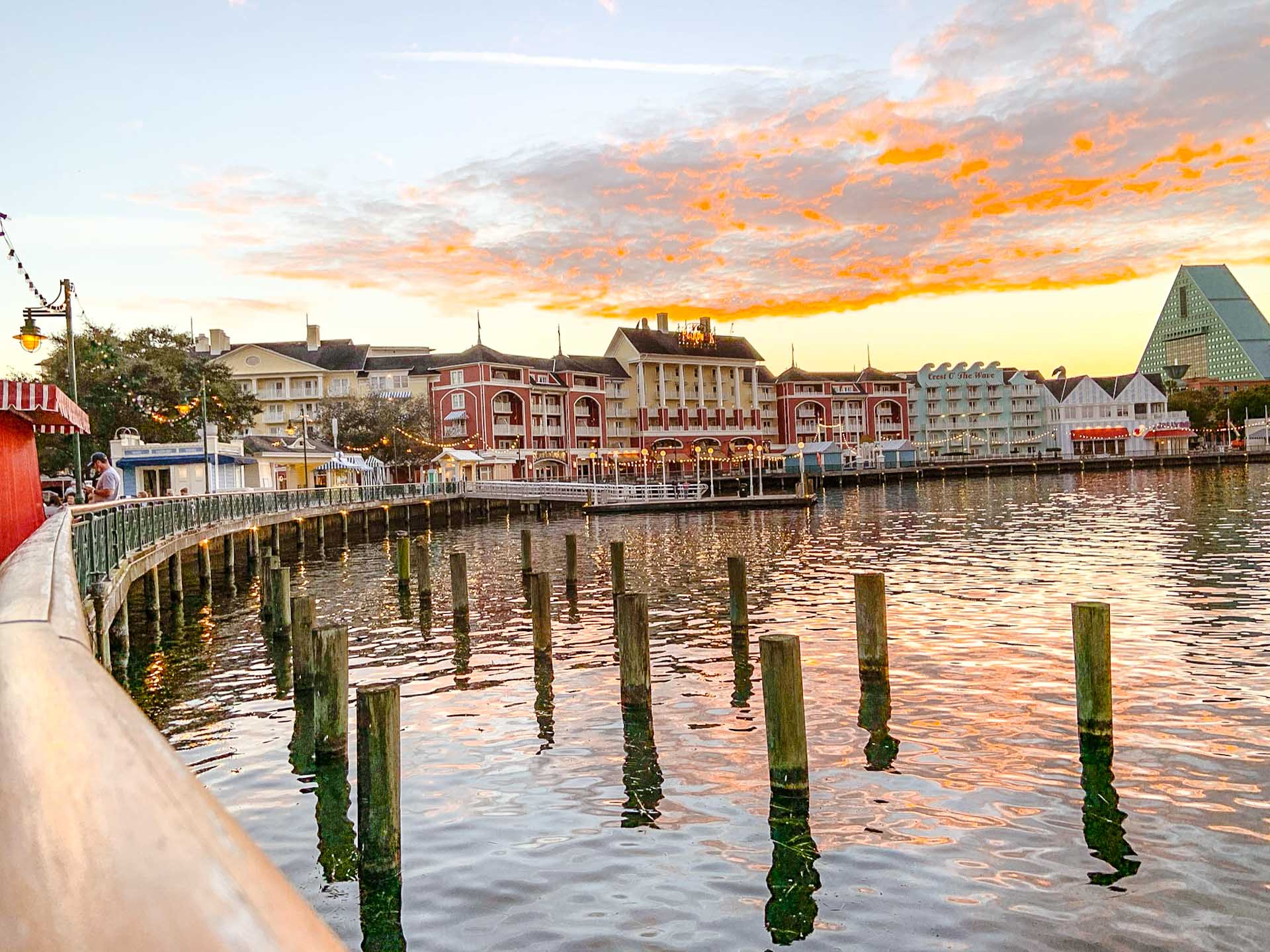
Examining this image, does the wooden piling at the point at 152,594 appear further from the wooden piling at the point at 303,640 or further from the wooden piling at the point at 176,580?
the wooden piling at the point at 303,640

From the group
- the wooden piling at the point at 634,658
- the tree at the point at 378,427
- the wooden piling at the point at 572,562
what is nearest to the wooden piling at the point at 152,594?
the wooden piling at the point at 572,562

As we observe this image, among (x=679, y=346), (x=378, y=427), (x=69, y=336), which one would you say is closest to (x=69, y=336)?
(x=69, y=336)

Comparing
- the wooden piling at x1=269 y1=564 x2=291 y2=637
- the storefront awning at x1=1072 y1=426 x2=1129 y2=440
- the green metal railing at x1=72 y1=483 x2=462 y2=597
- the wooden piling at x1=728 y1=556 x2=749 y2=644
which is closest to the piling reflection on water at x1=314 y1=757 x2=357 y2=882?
the green metal railing at x1=72 y1=483 x2=462 y2=597

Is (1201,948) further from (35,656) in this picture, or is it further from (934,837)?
(35,656)

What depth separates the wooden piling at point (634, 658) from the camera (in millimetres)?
14242

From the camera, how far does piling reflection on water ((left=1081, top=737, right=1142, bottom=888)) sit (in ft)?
30.8

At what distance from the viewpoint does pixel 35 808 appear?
4.41ft

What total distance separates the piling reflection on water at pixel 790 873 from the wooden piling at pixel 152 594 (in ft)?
62.0

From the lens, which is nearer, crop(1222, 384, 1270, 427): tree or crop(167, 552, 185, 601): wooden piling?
crop(167, 552, 185, 601): wooden piling

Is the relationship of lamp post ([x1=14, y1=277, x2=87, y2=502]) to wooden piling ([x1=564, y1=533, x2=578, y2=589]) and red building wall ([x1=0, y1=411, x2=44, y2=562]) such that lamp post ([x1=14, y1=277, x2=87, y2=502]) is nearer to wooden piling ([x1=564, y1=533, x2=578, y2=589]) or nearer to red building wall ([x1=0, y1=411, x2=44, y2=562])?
red building wall ([x1=0, y1=411, x2=44, y2=562])

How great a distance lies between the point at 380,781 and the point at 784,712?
13.2 feet

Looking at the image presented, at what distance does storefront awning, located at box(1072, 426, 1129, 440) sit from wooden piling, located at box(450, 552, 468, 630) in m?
148

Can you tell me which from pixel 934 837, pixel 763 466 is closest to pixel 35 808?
pixel 934 837

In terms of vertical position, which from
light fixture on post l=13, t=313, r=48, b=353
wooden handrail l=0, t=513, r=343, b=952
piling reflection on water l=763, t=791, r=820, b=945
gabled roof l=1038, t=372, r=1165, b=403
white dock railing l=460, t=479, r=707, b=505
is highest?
gabled roof l=1038, t=372, r=1165, b=403
